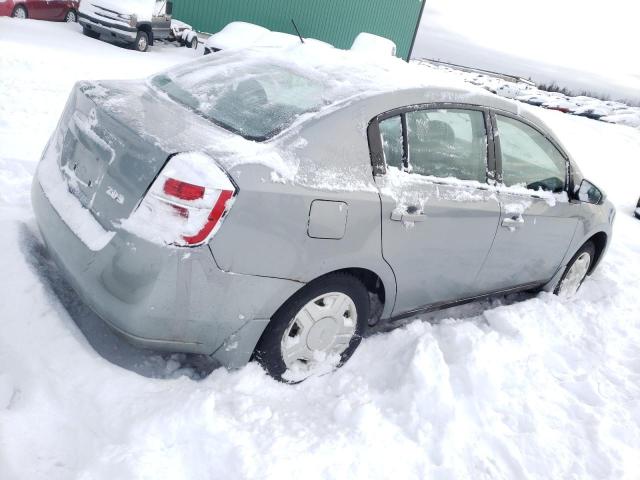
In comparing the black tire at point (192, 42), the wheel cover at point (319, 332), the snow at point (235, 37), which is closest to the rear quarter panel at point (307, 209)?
the wheel cover at point (319, 332)

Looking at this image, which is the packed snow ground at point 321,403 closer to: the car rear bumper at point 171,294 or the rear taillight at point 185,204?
the car rear bumper at point 171,294

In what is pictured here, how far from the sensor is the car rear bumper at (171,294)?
2.20 metres

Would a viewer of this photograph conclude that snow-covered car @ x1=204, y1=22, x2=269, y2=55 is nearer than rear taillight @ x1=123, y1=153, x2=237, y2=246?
No

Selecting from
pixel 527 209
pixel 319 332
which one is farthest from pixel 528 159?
pixel 319 332

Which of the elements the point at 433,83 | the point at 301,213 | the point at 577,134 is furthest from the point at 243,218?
the point at 577,134

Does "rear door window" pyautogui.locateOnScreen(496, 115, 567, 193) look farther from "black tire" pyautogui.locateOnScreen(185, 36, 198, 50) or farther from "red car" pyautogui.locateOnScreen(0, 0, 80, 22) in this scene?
"black tire" pyautogui.locateOnScreen(185, 36, 198, 50)

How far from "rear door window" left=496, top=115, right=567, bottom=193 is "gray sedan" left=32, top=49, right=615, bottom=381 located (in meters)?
0.02

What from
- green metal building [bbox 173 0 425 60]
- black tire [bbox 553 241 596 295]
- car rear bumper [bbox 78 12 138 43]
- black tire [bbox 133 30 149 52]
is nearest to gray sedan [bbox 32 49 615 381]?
black tire [bbox 553 241 596 295]

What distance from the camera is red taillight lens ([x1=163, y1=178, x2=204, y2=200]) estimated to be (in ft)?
7.09

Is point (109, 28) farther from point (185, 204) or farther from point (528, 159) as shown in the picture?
point (185, 204)

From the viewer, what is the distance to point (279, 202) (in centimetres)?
234

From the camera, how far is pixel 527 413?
9.71ft

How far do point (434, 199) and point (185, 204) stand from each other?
4.59 feet

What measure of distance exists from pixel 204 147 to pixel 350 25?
21572 millimetres
